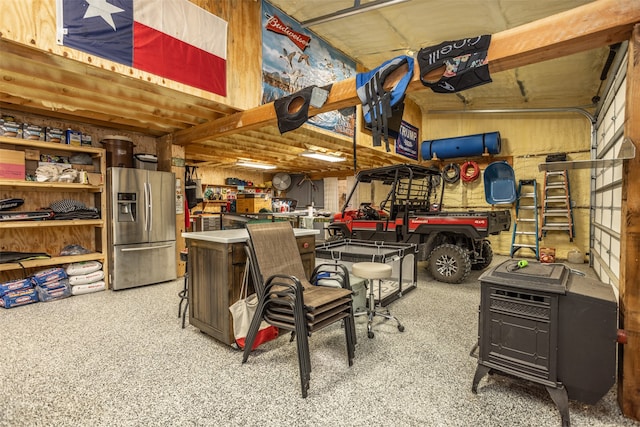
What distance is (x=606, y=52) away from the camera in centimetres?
436

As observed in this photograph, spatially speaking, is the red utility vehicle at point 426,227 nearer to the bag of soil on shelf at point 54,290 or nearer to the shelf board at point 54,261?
the shelf board at point 54,261

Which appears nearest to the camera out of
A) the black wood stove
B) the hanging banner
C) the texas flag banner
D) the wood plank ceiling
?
the black wood stove

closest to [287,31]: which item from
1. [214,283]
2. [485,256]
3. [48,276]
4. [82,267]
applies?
[214,283]

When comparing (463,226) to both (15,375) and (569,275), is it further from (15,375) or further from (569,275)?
(15,375)

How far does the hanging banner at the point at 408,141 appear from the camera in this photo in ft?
24.0

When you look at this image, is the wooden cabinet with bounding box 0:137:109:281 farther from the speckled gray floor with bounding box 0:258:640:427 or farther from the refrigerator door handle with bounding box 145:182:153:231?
the speckled gray floor with bounding box 0:258:640:427

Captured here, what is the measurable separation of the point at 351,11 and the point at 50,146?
429 cm

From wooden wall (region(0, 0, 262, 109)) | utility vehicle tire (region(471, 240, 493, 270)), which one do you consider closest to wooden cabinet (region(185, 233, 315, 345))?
wooden wall (region(0, 0, 262, 109))

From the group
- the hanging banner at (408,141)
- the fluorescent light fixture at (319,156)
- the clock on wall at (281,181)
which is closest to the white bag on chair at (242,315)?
the fluorescent light fixture at (319,156)

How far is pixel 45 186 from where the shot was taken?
13.4 ft

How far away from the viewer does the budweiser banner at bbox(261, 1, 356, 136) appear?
14.2ft

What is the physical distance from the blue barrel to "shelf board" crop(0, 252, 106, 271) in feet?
22.9

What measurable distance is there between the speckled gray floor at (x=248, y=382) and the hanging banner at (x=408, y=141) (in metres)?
4.88

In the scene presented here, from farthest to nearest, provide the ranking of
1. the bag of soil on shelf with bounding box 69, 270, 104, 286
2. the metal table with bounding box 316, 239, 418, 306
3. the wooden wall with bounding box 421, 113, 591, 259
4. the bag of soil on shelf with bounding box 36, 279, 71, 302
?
the wooden wall with bounding box 421, 113, 591, 259, the bag of soil on shelf with bounding box 69, 270, 104, 286, the bag of soil on shelf with bounding box 36, 279, 71, 302, the metal table with bounding box 316, 239, 418, 306
